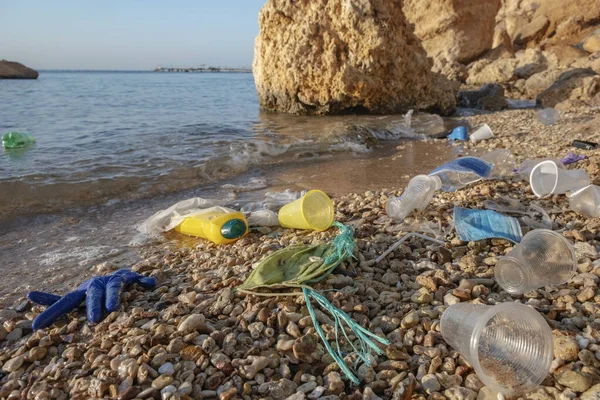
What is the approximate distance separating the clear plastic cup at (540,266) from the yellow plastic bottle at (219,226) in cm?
218

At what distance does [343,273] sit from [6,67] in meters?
53.2

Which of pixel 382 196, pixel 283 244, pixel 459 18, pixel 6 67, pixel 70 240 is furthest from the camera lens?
pixel 6 67

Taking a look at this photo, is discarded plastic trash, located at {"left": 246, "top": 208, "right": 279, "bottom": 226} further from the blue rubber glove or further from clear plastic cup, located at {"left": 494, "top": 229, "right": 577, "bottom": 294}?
clear plastic cup, located at {"left": 494, "top": 229, "right": 577, "bottom": 294}

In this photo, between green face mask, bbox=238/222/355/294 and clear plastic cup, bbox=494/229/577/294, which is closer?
clear plastic cup, bbox=494/229/577/294

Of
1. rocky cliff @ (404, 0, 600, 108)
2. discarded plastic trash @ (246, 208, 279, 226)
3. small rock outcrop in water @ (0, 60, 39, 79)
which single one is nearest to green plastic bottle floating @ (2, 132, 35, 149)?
discarded plastic trash @ (246, 208, 279, 226)

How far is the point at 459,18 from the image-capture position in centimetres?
2305

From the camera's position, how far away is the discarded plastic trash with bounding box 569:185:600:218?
356cm

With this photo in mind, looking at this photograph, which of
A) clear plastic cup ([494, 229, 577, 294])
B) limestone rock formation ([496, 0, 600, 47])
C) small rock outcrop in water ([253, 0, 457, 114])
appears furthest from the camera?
limestone rock formation ([496, 0, 600, 47])

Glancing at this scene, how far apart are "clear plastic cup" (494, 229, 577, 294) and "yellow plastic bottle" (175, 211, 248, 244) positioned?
218 centimetres

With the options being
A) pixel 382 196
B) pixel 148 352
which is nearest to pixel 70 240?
pixel 148 352

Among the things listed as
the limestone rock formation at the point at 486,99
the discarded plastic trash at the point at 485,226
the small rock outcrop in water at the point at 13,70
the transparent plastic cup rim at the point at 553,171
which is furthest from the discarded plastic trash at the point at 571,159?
the small rock outcrop in water at the point at 13,70

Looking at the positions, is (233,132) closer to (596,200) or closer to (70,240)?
(70,240)

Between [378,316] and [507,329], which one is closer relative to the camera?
[507,329]

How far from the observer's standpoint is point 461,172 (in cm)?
475
